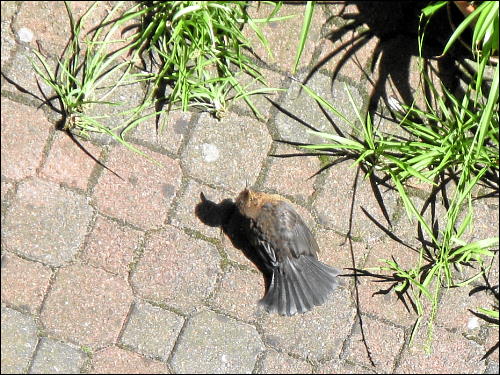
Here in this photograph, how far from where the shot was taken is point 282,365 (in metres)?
3.87

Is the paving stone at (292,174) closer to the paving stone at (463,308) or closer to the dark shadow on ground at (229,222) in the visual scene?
the dark shadow on ground at (229,222)

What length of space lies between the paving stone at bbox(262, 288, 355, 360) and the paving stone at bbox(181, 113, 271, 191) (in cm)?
86

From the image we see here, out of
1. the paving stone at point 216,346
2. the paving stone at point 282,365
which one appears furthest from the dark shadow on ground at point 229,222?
the paving stone at point 282,365

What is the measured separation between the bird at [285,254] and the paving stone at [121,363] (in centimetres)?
75

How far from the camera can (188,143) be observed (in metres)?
3.73

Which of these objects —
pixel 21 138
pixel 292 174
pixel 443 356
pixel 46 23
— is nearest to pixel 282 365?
pixel 443 356

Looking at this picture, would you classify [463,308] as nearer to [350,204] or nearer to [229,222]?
[350,204]

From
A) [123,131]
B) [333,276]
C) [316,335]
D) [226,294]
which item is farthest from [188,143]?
[316,335]

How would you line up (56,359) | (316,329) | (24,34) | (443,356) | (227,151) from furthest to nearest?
(443,356) < (316,329) < (227,151) < (56,359) < (24,34)

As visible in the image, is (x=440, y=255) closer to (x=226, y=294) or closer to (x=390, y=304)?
(x=390, y=304)

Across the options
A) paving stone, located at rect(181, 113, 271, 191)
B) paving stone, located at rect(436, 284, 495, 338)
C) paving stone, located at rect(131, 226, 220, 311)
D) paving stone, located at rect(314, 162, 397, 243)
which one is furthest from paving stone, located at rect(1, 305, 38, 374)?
paving stone, located at rect(436, 284, 495, 338)

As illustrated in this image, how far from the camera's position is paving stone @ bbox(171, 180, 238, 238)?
→ 12.3ft

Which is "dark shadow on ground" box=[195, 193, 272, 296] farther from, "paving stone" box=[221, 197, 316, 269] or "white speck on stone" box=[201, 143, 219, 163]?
"white speck on stone" box=[201, 143, 219, 163]

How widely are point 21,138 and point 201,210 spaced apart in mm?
1094
